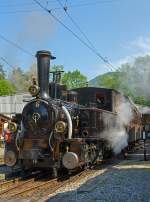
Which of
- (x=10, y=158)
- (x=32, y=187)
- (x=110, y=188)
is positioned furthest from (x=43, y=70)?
(x=110, y=188)

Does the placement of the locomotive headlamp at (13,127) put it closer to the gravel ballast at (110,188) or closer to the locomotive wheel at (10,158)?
the locomotive wheel at (10,158)

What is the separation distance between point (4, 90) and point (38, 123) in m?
66.8

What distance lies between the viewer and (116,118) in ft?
58.1

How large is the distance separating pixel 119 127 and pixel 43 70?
582 centimetres

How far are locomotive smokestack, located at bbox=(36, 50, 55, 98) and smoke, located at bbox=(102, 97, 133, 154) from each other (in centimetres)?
283

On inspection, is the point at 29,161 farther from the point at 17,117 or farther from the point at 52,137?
the point at 17,117

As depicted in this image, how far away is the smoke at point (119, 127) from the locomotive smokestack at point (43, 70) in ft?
9.28

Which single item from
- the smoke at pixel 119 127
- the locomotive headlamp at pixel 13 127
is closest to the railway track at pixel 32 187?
the locomotive headlamp at pixel 13 127

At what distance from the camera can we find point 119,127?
18.4m

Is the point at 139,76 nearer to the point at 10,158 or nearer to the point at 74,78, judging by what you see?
the point at 10,158

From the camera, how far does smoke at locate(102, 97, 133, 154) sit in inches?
640

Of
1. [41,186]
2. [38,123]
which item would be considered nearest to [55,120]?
[38,123]

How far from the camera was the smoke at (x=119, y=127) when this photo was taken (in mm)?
16250

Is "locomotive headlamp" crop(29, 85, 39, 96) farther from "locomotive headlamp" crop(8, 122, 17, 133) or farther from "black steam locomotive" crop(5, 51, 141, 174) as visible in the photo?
"locomotive headlamp" crop(8, 122, 17, 133)
